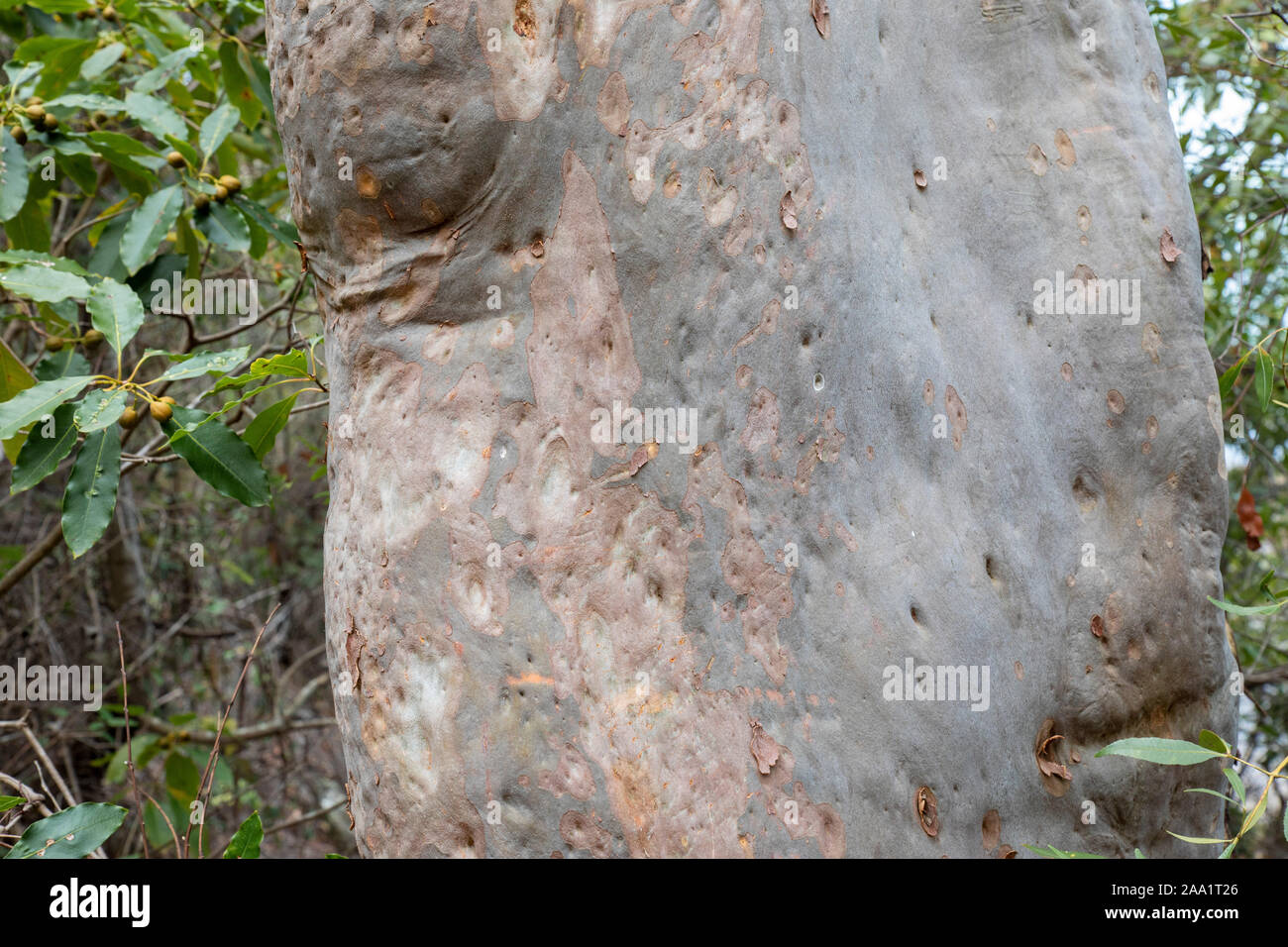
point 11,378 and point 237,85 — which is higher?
point 237,85

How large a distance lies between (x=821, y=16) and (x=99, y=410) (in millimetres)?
1412

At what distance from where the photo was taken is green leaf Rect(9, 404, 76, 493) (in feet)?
6.37

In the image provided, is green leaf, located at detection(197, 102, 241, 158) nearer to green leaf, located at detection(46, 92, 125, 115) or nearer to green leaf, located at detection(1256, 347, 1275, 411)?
green leaf, located at detection(46, 92, 125, 115)

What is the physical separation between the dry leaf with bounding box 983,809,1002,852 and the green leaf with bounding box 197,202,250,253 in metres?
2.10

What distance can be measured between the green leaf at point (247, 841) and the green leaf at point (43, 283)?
3.51 feet

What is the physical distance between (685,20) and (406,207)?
20.7 inches

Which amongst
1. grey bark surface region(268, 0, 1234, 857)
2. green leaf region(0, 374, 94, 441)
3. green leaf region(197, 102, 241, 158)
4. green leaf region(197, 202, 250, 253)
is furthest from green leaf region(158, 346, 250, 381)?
green leaf region(197, 102, 241, 158)

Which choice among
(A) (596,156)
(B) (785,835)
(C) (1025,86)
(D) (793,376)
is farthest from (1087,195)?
(B) (785,835)

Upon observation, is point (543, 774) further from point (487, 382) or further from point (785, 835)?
point (487, 382)

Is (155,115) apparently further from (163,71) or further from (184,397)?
(184,397)

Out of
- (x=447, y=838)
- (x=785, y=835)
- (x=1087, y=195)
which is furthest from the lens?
(x=1087, y=195)

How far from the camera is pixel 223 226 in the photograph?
2.60 m

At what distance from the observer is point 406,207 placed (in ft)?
5.50

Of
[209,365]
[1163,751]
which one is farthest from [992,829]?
[209,365]
